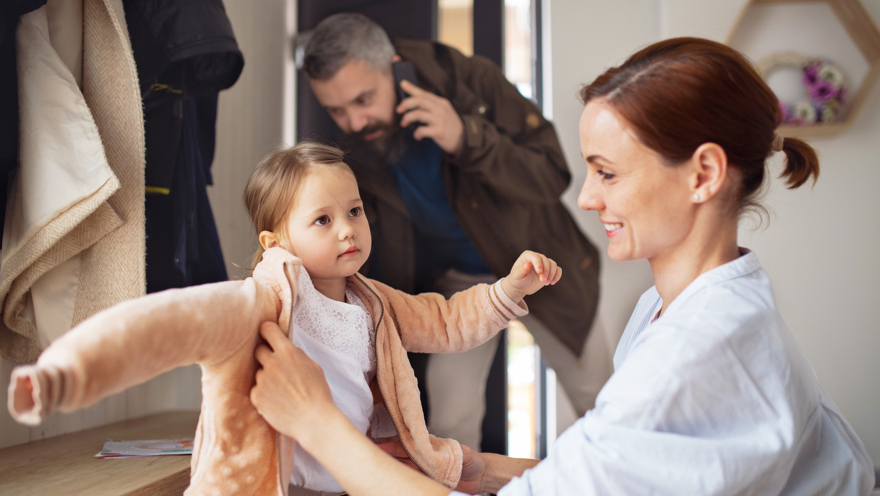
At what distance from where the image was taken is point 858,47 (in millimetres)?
2027

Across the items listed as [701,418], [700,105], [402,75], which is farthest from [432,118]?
[701,418]

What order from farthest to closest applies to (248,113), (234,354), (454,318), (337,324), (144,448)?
(248,113), (144,448), (454,318), (337,324), (234,354)

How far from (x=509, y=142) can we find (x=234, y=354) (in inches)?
59.9

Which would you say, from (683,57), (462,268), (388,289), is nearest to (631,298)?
(462,268)

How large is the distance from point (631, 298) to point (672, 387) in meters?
1.57

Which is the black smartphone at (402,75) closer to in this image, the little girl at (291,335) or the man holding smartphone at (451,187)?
the man holding smartphone at (451,187)

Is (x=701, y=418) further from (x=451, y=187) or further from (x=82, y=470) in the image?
(x=451, y=187)

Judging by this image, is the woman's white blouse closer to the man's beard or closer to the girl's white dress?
the girl's white dress

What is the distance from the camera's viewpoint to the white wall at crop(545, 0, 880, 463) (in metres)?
2.00

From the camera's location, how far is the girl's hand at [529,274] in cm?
94

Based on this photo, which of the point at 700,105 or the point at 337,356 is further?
the point at 337,356

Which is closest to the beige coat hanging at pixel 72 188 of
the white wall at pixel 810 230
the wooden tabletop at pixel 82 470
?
the wooden tabletop at pixel 82 470

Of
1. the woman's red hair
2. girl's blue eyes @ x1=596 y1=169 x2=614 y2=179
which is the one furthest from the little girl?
the woman's red hair

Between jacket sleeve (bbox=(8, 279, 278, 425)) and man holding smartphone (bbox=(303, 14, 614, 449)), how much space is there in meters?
1.27
